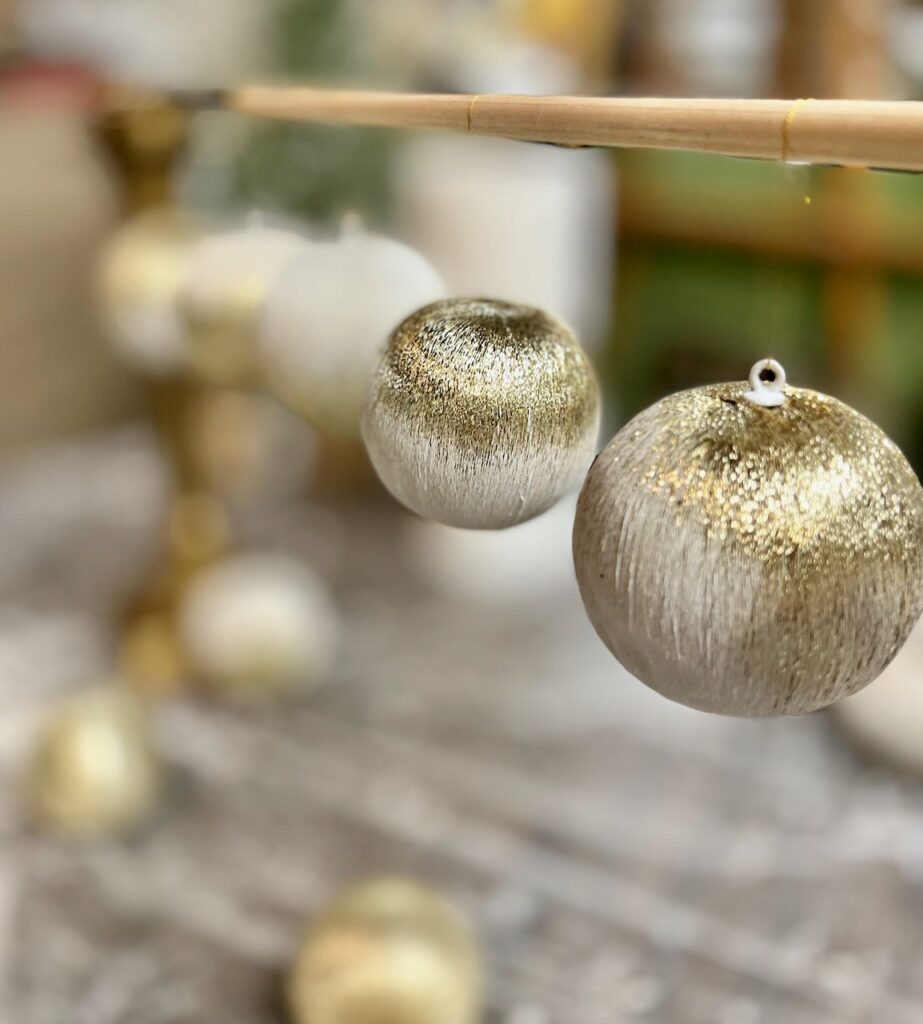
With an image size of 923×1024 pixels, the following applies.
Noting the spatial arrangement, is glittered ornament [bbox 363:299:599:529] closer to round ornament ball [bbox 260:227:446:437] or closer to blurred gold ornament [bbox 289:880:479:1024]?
round ornament ball [bbox 260:227:446:437]

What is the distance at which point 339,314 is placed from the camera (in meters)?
0.34

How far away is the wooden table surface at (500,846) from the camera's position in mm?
479

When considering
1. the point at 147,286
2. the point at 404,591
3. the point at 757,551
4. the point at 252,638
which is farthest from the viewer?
the point at 404,591

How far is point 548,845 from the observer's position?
581 mm

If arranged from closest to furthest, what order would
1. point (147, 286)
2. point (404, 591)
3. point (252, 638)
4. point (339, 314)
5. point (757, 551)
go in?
point (757, 551) → point (339, 314) → point (147, 286) → point (252, 638) → point (404, 591)

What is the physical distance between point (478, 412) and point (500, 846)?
0.37 metres

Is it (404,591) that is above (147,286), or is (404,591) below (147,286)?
below

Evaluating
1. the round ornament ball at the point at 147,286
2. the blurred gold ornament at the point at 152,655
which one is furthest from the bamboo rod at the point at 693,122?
the blurred gold ornament at the point at 152,655

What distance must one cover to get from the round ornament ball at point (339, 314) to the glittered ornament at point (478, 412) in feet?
0.16

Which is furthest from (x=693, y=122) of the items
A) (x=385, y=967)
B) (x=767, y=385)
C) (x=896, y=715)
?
(x=896, y=715)

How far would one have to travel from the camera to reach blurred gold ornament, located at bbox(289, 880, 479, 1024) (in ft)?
1.41

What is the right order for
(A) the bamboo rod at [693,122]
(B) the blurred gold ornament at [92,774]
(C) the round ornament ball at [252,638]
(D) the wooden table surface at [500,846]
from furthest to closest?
1. (C) the round ornament ball at [252,638]
2. (B) the blurred gold ornament at [92,774]
3. (D) the wooden table surface at [500,846]
4. (A) the bamboo rod at [693,122]

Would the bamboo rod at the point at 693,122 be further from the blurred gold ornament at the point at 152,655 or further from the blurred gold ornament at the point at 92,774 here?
the blurred gold ornament at the point at 152,655

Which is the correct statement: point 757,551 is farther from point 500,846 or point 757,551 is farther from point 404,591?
point 404,591
